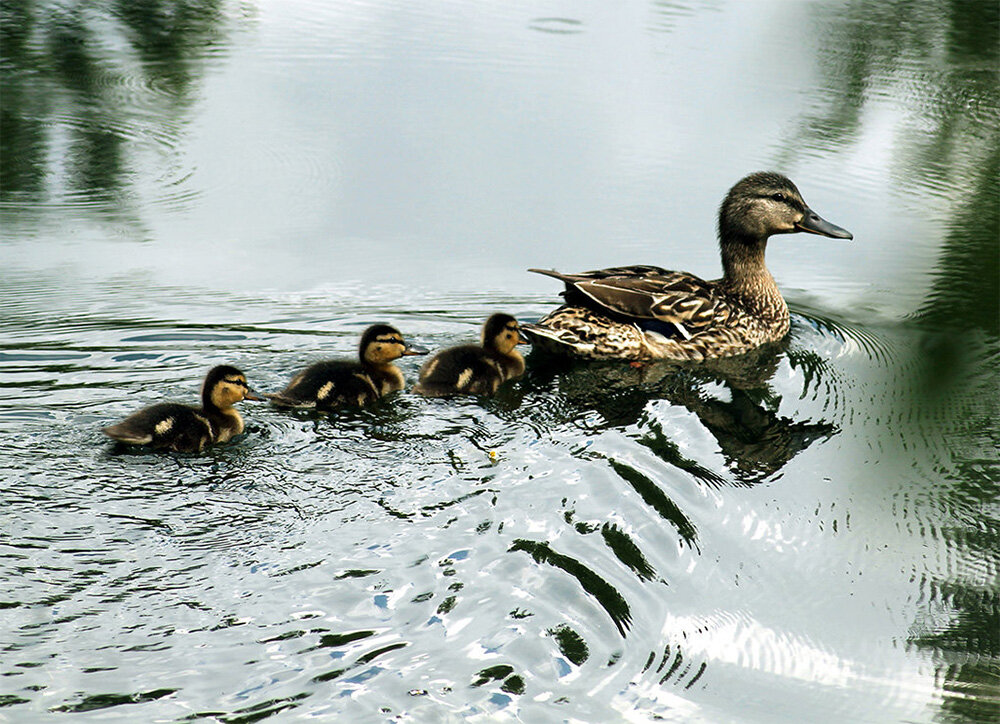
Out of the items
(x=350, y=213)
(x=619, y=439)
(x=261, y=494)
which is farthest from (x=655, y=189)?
(x=261, y=494)

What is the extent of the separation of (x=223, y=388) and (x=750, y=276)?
2.51 meters

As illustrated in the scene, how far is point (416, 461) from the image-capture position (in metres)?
4.00

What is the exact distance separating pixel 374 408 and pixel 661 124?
3.48 meters

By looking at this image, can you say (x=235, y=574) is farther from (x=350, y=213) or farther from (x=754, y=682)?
(x=350, y=213)

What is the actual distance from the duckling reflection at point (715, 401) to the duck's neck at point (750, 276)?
7.9 inches

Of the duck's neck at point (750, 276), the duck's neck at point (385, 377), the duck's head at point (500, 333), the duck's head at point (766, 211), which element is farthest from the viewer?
the duck's head at point (766, 211)

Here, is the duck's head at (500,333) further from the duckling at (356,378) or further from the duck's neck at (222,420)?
the duck's neck at (222,420)

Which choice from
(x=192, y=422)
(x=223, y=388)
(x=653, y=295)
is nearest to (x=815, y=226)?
(x=653, y=295)

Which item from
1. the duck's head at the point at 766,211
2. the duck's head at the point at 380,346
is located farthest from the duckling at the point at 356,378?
the duck's head at the point at 766,211

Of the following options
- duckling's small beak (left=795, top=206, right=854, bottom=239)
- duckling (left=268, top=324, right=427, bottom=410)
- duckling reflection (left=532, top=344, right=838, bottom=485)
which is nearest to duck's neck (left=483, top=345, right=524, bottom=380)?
duckling reflection (left=532, top=344, right=838, bottom=485)

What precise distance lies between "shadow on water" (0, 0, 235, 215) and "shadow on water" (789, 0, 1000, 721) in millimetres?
3698

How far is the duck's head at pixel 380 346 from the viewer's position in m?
4.67

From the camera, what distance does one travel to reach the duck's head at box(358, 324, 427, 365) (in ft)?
15.3

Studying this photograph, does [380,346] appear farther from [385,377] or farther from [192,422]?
[192,422]
